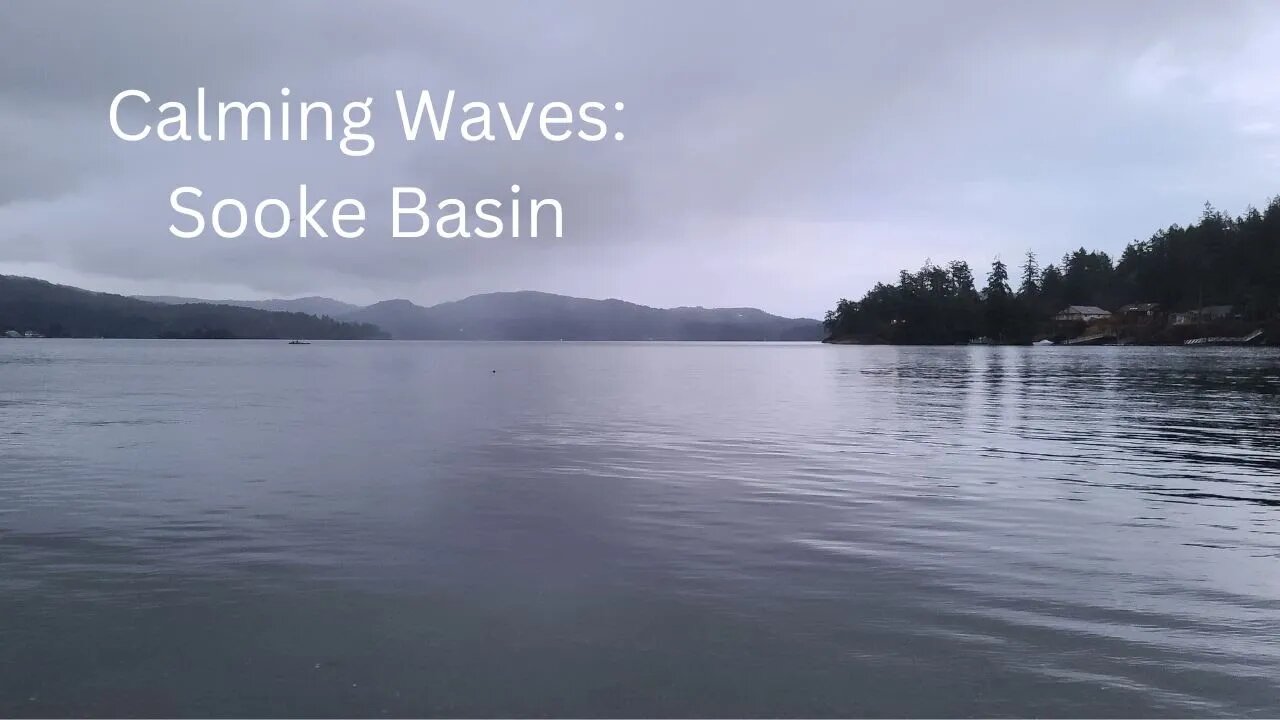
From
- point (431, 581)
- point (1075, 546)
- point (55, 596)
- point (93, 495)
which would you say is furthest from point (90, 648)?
point (1075, 546)

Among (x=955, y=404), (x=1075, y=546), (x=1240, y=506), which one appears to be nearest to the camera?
(x=1075, y=546)

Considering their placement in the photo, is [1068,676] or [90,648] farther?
[90,648]

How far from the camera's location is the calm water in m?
8.80

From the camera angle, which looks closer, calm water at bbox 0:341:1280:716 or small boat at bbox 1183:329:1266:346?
calm water at bbox 0:341:1280:716

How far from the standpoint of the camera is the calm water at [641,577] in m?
8.80

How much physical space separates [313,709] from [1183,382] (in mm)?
73634

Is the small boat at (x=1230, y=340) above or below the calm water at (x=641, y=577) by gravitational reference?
above

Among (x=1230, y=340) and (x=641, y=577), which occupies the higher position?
(x=1230, y=340)

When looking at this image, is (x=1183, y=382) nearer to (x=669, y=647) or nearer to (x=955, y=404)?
(x=955, y=404)

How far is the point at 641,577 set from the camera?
12859mm

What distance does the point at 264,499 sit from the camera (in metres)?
19.6

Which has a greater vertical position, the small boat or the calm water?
the small boat

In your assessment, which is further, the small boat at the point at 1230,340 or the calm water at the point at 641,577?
the small boat at the point at 1230,340

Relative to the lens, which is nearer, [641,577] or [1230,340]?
[641,577]
